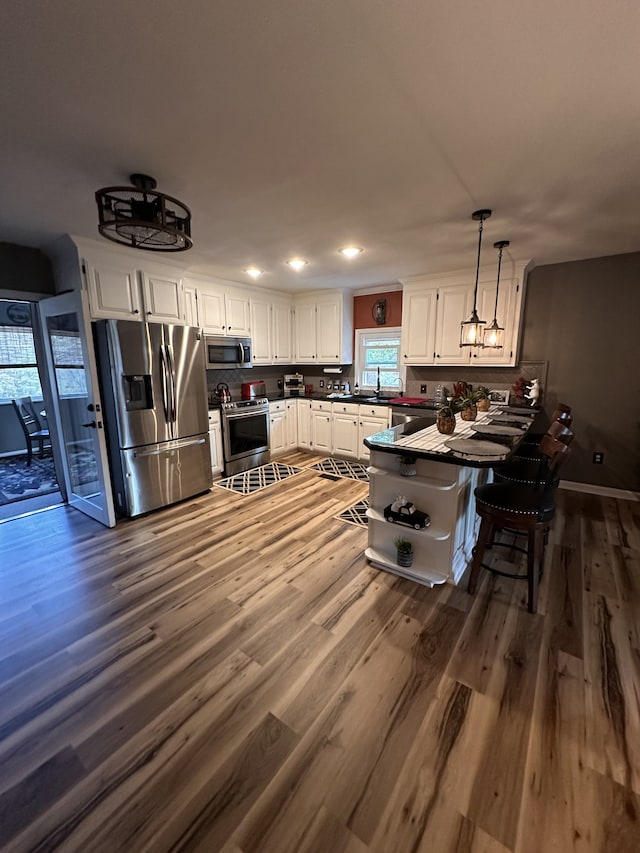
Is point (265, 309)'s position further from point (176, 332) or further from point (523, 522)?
point (523, 522)

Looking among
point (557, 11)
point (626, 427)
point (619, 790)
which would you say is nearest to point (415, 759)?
point (619, 790)

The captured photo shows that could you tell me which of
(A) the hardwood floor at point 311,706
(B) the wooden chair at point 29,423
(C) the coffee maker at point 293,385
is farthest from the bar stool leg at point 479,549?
(B) the wooden chair at point 29,423

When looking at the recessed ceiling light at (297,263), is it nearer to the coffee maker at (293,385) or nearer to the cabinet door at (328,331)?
the cabinet door at (328,331)

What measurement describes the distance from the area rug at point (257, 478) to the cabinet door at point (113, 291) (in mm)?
2085

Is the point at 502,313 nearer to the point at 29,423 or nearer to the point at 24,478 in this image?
the point at 24,478

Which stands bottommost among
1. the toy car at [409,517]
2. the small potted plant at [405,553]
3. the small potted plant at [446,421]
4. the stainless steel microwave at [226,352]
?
the small potted plant at [405,553]

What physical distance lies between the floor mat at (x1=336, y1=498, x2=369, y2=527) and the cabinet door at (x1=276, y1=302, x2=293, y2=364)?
9.08ft

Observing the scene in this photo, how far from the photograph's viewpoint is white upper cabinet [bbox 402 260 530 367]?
388cm

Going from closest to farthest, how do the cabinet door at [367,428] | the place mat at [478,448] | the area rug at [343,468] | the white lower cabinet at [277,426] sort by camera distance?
the place mat at [478,448]
the area rug at [343,468]
the cabinet door at [367,428]
the white lower cabinet at [277,426]

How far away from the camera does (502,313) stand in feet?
13.0

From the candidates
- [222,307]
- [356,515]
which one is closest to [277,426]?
[222,307]

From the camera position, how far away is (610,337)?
3.68 metres

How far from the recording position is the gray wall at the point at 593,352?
360 cm

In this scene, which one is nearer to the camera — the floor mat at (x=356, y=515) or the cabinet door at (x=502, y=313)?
the floor mat at (x=356, y=515)
